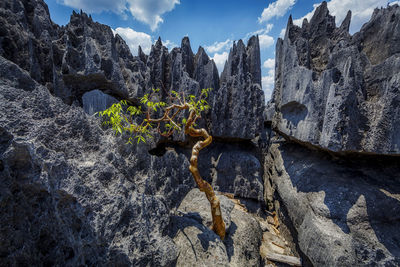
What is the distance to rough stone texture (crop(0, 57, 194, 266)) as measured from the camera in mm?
2166

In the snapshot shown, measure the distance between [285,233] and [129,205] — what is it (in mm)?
5382

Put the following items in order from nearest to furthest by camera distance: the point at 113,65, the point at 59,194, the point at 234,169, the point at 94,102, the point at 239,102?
the point at 59,194, the point at 94,102, the point at 113,65, the point at 239,102, the point at 234,169

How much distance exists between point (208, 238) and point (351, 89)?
473cm

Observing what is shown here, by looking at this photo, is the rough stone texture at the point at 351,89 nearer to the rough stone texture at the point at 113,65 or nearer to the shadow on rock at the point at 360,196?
the shadow on rock at the point at 360,196

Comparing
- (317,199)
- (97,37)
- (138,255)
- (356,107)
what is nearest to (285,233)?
(317,199)

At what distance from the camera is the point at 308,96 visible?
4746 mm

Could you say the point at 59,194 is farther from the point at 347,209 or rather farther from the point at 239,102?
the point at 239,102

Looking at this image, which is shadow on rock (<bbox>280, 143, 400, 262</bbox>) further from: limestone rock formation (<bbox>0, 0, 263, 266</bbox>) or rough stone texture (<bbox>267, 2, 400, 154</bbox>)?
limestone rock formation (<bbox>0, 0, 263, 266</bbox>)

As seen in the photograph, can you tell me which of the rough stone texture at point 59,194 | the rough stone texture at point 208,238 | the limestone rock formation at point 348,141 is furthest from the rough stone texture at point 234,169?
the rough stone texture at point 59,194

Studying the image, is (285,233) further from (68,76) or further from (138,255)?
(68,76)

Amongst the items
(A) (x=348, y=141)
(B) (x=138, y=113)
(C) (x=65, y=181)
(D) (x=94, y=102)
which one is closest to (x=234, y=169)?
(A) (x=348, y=141)

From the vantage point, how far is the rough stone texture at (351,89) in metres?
3.57

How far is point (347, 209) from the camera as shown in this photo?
3.96 meters

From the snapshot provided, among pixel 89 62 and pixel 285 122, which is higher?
pixel 89 62
